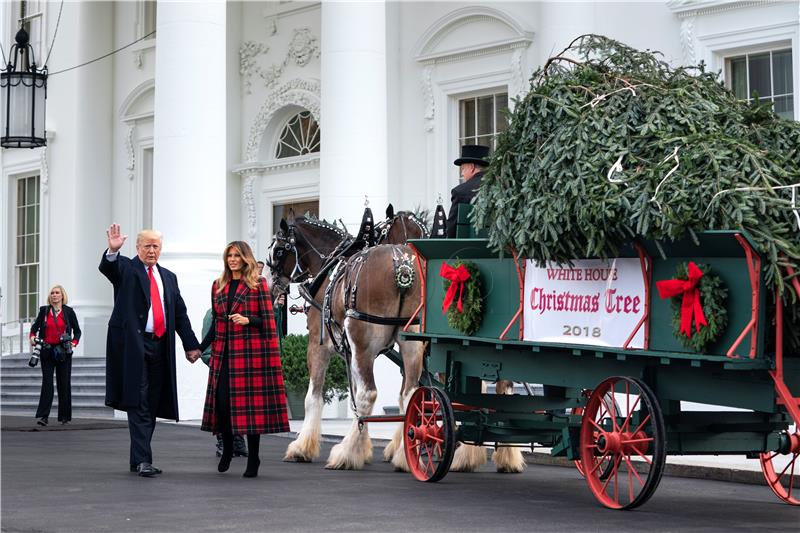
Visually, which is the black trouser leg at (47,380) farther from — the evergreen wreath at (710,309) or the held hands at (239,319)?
the evergreen wreath at (710,309)

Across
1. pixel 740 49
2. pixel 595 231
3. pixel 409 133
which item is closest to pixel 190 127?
pixel 409 133

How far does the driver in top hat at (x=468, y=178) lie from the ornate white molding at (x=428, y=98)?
1004 centimetres

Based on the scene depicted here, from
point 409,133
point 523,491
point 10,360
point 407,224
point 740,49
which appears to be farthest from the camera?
point 10,360

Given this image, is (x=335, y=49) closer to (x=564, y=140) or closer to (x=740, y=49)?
(x=740, y=49)

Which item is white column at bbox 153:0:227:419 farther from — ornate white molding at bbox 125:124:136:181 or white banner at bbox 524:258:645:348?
white banner at bbox 524:258:645:348

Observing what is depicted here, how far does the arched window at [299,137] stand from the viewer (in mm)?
23578

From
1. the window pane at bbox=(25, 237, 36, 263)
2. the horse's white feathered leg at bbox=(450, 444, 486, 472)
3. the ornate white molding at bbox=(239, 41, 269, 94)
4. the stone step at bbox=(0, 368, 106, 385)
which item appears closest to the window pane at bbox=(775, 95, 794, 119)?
the horse's white feathered leg at bbox=(450, 444, 486, 472)

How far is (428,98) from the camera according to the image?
70.8ft

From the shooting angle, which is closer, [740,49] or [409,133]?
[740,49]

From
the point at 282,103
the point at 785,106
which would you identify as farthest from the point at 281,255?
the point at 282,103

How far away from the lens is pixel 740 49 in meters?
17.8

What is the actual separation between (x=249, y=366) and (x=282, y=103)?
13470 mm

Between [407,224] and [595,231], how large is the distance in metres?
4.44

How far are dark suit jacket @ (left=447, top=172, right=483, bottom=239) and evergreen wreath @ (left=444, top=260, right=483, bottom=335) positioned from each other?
29.9 inches
